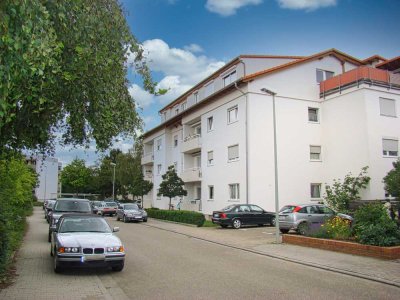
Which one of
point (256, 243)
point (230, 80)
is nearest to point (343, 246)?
point (256, 243)

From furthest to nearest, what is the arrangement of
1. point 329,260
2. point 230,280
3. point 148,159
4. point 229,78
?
point 148,159 < point 229,78 < point 329,260 < point 230,280

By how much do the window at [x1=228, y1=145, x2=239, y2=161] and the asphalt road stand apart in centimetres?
1620

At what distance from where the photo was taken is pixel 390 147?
88.5ft

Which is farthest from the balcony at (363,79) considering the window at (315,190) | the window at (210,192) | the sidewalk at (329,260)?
the sidewalk at (329,260)

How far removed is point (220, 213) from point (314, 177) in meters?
9.30

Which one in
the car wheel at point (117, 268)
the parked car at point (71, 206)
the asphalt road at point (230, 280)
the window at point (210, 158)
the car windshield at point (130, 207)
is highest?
the window at point (210, 158)

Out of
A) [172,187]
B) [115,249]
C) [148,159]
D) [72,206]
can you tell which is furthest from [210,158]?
[115,249]

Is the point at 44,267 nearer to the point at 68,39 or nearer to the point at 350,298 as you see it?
the point at 68,39

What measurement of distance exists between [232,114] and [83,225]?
2094 cm

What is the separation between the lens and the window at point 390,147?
2673cm

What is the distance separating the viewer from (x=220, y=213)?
24062mm

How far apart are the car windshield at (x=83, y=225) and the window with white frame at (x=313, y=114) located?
22.8 m

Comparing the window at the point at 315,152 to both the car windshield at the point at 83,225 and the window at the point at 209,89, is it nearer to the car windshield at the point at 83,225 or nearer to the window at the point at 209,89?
the window at the point at 209,89

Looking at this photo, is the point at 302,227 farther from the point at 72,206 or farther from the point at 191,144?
the point at 191,144
